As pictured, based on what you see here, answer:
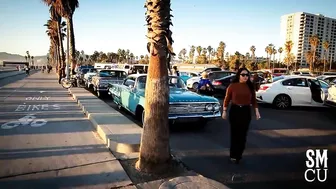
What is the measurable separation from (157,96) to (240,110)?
5.37 feet

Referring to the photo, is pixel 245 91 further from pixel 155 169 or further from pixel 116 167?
pixel 116 167

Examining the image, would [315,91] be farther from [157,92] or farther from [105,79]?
[105,79]

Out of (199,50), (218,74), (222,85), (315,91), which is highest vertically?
(199,50)

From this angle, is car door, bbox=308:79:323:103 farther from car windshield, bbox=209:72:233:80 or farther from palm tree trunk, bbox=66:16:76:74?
palm tree trunk, bbox=66:16:76:74

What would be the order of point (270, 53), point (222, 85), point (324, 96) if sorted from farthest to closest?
1. point (270, 53)
2. point (222, 85)
3. point (324, 96)

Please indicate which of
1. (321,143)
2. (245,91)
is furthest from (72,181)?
(321,143)

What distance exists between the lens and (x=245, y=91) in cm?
516

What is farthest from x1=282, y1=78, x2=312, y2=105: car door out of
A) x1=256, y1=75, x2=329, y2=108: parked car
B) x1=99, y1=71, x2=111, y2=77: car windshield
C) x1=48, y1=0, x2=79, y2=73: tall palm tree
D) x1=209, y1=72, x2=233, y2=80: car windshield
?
x1=48, y1=0, x2=79, y2=73: tall palm tree

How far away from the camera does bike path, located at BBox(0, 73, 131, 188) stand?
424 cm

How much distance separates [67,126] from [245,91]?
528 centimetres

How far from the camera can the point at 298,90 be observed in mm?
12016

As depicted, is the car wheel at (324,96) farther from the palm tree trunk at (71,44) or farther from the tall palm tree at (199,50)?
the tall palm tree at (199,50)

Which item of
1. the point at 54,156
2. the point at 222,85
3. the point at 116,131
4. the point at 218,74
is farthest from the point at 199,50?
the point at 54,156

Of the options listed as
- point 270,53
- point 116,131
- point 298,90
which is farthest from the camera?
point 270,53
